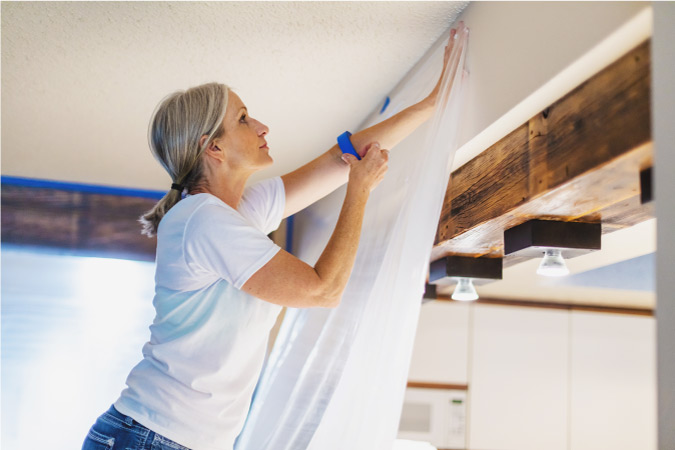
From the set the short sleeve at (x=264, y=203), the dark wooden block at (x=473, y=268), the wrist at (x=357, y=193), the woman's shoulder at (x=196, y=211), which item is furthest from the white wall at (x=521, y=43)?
the dark wooden block at (x=473, y=268)

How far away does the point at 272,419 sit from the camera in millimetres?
1740

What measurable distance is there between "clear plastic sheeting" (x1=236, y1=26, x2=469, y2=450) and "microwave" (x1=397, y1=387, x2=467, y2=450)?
1776 millimetres

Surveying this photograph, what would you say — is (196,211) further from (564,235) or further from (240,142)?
(564,235)

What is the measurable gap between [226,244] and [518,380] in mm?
2852

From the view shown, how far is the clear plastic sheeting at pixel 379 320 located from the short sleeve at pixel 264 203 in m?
0.24

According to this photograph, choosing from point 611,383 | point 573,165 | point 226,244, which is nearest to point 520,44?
point 573,165

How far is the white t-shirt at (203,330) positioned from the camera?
1.13m

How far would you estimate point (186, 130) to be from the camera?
1.31 m

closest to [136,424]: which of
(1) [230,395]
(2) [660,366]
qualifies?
(1) [230,395]

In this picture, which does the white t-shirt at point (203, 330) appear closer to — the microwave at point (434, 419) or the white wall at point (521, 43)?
the white wall at point (521, 43)

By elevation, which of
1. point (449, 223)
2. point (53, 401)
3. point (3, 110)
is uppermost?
point (3, 110)

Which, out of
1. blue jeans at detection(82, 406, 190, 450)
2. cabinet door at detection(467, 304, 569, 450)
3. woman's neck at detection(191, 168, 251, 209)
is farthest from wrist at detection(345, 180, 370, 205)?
cabinet door at detection(467, 304, 569, 450)

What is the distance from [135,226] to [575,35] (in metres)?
2.76

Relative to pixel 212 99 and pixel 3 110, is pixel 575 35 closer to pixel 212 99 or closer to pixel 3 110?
pixel 212 99
